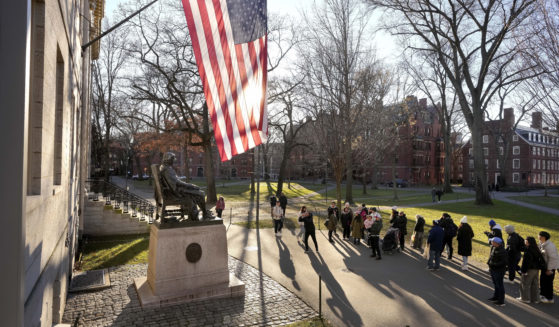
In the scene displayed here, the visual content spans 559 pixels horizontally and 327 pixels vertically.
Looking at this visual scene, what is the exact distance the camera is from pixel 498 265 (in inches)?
317

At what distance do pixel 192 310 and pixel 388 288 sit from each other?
18.1 ft

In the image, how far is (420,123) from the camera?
6800 cm

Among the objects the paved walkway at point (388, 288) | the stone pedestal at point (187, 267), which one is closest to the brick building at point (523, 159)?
the paved walkway at point (388, 288)

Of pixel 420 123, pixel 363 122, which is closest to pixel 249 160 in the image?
pixel 420 123

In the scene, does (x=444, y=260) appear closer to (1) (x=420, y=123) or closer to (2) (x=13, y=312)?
(2) (x=13, y=312)

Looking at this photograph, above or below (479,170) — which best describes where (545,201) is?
below

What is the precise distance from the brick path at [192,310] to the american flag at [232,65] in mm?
3702

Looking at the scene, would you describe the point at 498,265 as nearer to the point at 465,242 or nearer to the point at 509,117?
the point at 465,242

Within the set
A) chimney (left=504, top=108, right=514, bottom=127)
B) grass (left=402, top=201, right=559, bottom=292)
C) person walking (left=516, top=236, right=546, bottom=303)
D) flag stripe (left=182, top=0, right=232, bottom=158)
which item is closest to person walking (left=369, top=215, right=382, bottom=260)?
grass (left=402, top=201, right=559, bottom=292)

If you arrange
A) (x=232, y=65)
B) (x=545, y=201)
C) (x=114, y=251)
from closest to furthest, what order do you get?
(x=232, y=65) → (x=114, y=251) → (x=545, y=201)

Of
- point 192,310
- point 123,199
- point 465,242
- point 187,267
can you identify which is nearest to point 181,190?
point 187,267

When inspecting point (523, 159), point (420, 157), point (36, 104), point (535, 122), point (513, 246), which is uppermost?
point (535, 122)

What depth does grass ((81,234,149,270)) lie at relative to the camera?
11.5 metres

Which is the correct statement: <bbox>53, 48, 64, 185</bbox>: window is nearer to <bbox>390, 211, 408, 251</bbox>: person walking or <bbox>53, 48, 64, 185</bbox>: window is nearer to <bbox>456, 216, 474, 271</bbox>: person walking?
<bbox>456, 216, 474, 271</bbox>: person walking
